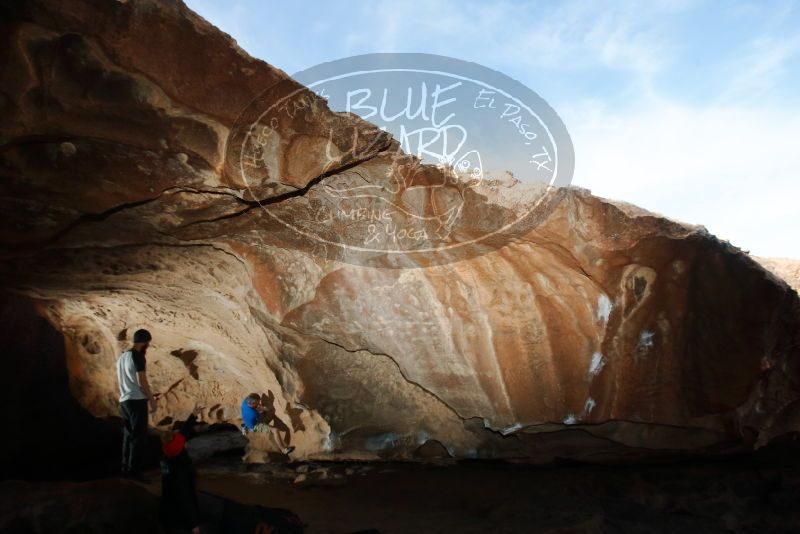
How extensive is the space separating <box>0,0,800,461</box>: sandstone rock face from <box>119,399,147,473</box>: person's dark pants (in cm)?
92

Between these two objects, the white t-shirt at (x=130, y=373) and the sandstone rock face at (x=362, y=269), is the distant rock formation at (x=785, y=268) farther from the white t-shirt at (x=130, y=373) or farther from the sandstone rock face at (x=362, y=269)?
the white t-shirt at (x=130, y=373)

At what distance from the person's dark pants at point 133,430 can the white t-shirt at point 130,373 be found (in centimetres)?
6

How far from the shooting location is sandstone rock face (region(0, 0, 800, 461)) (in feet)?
6.93

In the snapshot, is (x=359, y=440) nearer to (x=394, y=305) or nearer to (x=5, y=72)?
(x=394, y=305)

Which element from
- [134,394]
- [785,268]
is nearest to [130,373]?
[134,394]

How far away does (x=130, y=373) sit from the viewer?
132 inches

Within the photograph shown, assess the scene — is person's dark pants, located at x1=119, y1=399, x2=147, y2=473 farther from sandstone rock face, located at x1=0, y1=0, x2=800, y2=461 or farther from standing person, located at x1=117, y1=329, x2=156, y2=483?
sandstone rock face, located at x1=0, y1=0, x2=800, y2=461

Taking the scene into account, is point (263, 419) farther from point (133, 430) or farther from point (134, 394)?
point (134, 394)

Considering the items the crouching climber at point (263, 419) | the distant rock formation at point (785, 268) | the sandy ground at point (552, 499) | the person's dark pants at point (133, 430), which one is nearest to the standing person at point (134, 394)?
the person's dark pants at point (133, 430)

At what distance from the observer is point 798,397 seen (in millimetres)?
2854

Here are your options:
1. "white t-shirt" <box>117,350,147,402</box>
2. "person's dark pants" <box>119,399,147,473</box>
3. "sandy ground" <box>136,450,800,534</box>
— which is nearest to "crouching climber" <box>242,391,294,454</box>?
"sandy ground" <box>136,450,800,534</box>

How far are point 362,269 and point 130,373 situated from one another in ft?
6.00

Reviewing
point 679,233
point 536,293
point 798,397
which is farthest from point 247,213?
point 798,397

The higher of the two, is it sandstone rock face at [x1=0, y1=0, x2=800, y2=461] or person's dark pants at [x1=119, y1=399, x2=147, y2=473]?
sandstone rock face at [x1=0, y1=0, x2=800, y2=461]
